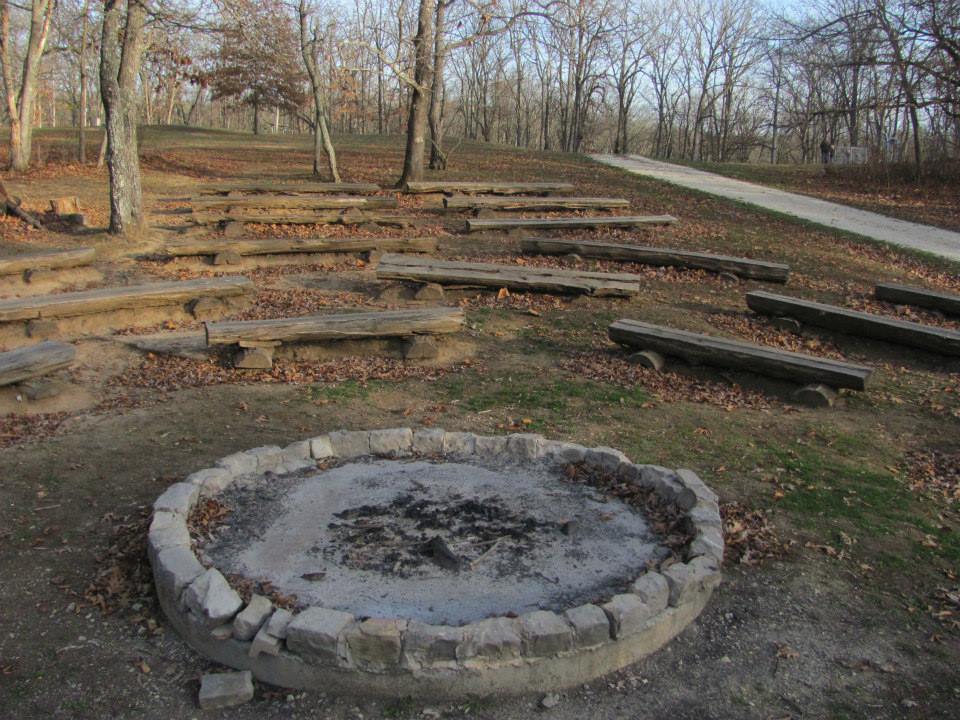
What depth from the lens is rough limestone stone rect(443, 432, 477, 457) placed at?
18.3ft

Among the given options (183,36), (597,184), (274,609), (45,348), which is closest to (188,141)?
(183,36)

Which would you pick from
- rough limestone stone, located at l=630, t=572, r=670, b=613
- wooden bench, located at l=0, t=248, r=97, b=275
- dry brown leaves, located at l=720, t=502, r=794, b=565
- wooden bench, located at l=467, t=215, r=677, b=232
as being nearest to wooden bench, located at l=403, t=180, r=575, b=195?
wooden bench, located at l=467, t=215, r=677, b=232

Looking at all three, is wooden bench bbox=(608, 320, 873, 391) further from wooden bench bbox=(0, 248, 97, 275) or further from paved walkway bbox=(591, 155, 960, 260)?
paved walkway bbox=(591, 155, 960, 260)

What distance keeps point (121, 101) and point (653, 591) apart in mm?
11414

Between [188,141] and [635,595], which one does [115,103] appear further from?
[188,141]

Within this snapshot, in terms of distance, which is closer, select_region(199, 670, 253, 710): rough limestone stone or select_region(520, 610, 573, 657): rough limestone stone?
select_region(199, 670, 253, 710): rough limestone stone

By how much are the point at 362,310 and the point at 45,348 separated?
3859mm

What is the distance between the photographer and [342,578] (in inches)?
157

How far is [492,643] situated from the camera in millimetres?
3439

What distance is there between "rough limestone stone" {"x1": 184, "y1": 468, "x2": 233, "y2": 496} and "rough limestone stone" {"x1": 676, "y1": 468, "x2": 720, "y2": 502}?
9.53 feet

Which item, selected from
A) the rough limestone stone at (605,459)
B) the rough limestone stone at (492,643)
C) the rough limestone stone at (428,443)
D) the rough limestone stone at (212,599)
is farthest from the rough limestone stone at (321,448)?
the rough limestone stone at (492,643)

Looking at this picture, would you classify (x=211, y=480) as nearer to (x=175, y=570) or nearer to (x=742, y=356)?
(x=175, y=570)

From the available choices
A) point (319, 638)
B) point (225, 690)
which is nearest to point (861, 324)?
point (319, 638)

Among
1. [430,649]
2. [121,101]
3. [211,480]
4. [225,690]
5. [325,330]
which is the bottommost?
[225,690]
